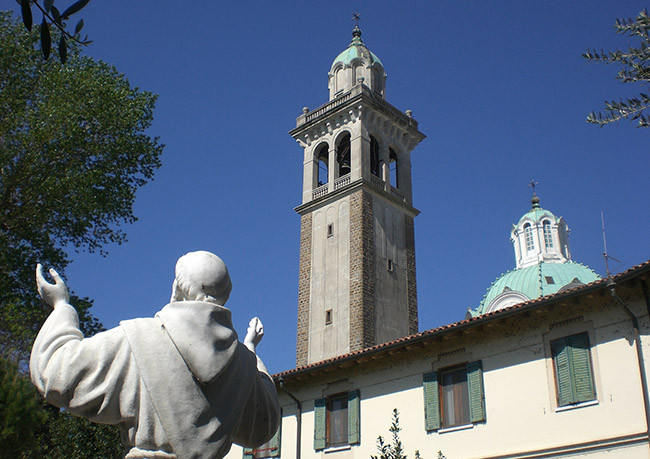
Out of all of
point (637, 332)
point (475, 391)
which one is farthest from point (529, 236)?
point (637, 332)

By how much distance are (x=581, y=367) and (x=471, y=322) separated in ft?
8.64

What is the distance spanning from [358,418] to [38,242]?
31.2ft

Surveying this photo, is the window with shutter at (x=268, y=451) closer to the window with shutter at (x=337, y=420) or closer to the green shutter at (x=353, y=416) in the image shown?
the window with shutter at (x=337, y=420)

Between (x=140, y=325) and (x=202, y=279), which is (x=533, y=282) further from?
(x=140, y=325)

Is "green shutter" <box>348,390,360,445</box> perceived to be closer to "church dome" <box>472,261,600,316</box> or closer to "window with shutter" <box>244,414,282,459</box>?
"window with shutter" <box>244,414,282,459</box>

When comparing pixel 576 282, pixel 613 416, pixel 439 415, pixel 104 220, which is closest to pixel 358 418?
pixel 439 415

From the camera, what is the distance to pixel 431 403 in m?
17.1

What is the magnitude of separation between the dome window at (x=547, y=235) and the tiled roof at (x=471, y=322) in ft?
122

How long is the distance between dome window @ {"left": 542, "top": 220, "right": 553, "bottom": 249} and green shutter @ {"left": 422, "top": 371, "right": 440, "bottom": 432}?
125 ft

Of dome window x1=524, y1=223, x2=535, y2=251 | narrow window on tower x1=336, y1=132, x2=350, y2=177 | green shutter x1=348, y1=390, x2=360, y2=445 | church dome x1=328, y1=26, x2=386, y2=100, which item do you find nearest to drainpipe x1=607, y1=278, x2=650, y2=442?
green shutter x1=348, y1=390, x2=360, y2=445

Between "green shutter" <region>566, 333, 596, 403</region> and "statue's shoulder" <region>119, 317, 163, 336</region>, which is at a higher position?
"green shutter" <region>566, 333, 596, 403</region>

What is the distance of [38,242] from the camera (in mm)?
18938

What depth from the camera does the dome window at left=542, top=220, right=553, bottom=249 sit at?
174 feet

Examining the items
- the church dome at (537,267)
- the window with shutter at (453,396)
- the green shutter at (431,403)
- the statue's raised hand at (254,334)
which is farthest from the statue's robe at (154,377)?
the church dome at (537,267)
